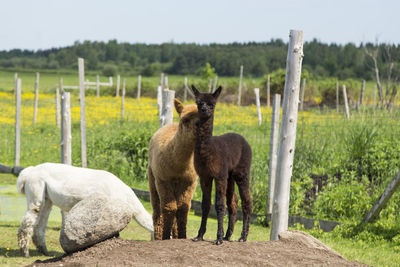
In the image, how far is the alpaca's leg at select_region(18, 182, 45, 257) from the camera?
271 inches

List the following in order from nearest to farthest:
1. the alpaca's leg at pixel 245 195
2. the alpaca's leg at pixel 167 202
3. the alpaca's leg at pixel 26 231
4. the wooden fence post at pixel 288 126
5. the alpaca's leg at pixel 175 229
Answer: the alpaca's leg at pixel 245 195 → the alpaca's leg at pixel 167 202 → the wooden fence post at pixel 288 126 → the alpaca's leg at pixel 175 229 → the alpaca's leg at pixel 26 231

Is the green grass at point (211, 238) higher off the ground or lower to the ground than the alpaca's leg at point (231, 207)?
lower

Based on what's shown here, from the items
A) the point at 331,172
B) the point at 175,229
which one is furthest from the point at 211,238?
the point at 331,172

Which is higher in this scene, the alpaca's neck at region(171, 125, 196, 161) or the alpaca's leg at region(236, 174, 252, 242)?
the alpaca's neck at region(171, 125, 196, 161)

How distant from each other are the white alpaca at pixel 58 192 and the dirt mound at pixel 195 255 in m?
1.26

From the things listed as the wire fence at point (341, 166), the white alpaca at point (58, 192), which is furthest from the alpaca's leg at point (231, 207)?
the wire fence at point (341, 166)

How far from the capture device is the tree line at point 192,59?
67.6 meters

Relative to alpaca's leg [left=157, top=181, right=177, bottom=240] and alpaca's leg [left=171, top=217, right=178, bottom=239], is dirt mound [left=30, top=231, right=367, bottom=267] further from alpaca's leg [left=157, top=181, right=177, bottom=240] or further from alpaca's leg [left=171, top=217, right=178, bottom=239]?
alpaca's leg [left=171, top=217, right=178, bottom=239]

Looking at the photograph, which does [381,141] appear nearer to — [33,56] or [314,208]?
[314,208]

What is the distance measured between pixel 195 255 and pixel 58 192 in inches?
104

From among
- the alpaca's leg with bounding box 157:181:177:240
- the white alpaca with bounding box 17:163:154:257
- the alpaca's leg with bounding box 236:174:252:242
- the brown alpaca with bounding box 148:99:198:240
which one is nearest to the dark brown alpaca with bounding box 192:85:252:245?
the alpaca's leg with bounding box 236:174:252:242

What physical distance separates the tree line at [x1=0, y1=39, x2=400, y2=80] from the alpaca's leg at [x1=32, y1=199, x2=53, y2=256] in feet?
134

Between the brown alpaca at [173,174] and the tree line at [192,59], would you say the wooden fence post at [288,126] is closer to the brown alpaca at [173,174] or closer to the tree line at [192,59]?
the brown alpaca at [173,174]

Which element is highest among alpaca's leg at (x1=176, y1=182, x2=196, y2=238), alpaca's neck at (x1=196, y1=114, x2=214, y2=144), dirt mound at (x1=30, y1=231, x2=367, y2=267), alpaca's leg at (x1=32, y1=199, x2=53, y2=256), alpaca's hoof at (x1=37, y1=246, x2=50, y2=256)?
alpaca's neck at (x1=196, y1=114, x2=214, y2=144)
